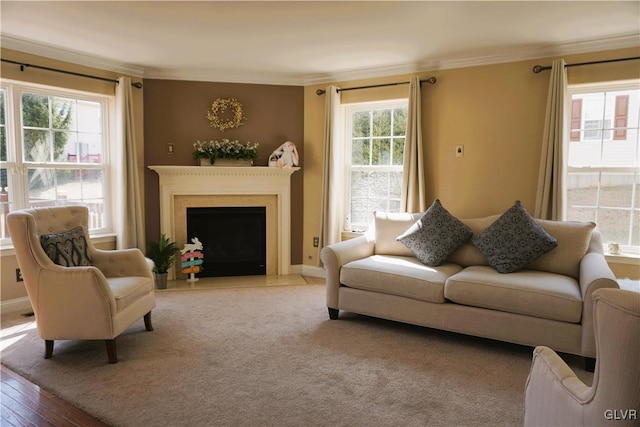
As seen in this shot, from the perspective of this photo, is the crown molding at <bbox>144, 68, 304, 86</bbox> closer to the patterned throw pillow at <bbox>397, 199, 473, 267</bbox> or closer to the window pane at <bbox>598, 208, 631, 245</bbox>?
the patterned throw pillow at <bbox>397, 199, 473, 267</bbox>

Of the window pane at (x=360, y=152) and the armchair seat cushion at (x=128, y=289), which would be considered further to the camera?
the window pane at (x=360, y=152)

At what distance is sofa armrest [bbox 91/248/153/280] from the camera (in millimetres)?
3475

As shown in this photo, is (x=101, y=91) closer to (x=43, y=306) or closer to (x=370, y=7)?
(x=43, y=306)

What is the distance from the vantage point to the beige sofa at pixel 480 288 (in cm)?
288

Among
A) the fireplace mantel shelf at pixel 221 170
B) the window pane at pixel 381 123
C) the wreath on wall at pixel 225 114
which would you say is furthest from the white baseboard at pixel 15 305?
the window pane at pixel 381 123

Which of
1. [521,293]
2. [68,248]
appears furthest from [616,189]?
[68,248]

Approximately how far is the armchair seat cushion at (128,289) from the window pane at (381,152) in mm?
2826

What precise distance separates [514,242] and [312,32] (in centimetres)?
235

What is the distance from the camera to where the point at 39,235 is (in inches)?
121

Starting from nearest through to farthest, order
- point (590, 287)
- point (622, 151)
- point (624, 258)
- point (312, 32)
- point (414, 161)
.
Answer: point (590, 287)
point (312, 32)
point (624, 258)
point (622, 151)
point (414, 161)

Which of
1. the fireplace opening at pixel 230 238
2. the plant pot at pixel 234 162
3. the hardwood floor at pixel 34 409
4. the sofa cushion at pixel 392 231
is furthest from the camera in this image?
the fireplace opening at pixel 230 238

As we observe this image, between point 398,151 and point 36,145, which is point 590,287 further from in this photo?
point 36,145

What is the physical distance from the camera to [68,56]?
14.1 feet

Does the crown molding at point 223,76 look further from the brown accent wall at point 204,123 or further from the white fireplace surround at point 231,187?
the white fireplace surround at point 231,187
